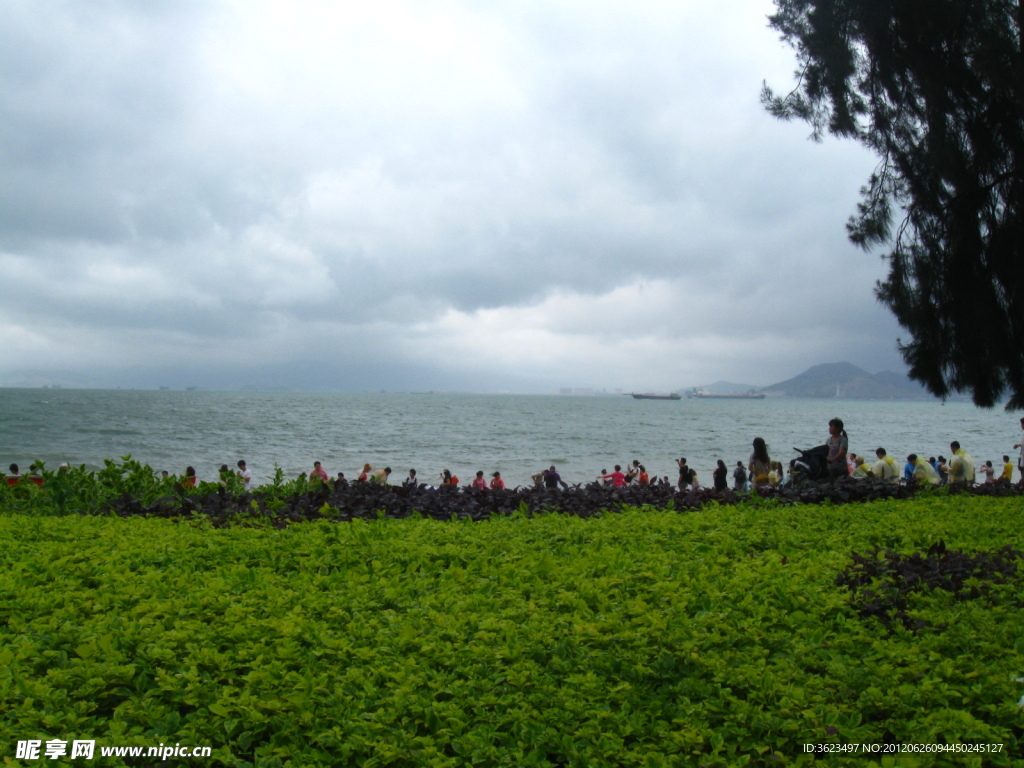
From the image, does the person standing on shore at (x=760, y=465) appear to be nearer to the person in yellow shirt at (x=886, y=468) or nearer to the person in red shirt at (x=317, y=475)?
the person in yellow shirt at (x=886, y=468)

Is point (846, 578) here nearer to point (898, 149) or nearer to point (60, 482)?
point (898, 149)

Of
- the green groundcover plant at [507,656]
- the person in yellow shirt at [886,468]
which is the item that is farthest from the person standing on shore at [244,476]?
the person in yellow shirt at [886,468]

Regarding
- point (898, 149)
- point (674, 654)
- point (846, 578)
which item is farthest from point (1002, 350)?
point (674, 654)

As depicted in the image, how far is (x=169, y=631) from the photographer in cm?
349

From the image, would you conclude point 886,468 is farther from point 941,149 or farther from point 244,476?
point 244,476

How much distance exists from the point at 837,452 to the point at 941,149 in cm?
503

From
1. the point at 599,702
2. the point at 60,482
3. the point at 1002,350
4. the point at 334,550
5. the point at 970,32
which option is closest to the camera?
the point at 599,702

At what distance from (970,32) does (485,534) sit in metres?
6.63

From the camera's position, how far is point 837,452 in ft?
34.9

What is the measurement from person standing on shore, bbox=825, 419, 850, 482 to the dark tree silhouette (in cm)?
276

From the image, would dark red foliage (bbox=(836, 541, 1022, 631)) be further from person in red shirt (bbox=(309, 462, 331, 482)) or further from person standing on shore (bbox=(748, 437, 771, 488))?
person standing on shore (bbox=(748, 437, 771, 488))

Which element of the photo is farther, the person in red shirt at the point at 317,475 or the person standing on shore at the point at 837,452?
the person standing on shore at the point at 837,452

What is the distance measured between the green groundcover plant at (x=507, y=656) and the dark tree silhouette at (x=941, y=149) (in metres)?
3.36

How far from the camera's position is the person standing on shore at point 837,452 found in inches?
414
